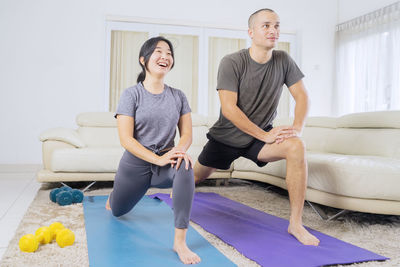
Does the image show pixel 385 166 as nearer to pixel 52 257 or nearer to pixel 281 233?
pixel 281 233

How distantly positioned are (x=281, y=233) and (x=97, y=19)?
4194 millimetres

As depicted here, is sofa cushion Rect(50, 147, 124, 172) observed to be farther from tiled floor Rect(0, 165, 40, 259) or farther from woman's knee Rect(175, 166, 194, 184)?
woman's knee Rect(175, 166, 194, 184)

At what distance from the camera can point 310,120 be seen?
3.67m

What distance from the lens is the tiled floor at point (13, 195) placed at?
193 centimetres

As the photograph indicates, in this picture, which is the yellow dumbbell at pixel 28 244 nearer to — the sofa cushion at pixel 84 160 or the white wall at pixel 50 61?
the sofa cushion at pixel 84 160

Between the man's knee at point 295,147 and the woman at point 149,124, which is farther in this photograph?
the man's knee at point 295,147

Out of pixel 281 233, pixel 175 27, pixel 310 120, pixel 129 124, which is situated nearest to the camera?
pixel 129 124

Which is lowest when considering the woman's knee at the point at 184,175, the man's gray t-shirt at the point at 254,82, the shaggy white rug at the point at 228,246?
the shaggy white rug at the point at 228,246

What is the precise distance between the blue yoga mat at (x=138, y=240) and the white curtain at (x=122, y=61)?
3.04 meters

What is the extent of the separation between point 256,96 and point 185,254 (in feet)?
3.47

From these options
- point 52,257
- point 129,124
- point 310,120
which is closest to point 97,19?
point 310,120

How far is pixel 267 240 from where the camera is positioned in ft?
5.74

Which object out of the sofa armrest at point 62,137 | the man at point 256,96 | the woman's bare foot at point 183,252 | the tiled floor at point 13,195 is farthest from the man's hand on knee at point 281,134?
the sofa armrest at point 62,137

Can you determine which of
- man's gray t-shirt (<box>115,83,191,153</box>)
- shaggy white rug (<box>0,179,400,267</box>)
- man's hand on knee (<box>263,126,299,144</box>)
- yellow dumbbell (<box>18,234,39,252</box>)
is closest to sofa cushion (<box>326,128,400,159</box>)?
shaggy white rug (<box>0,179,400,267</box>)
